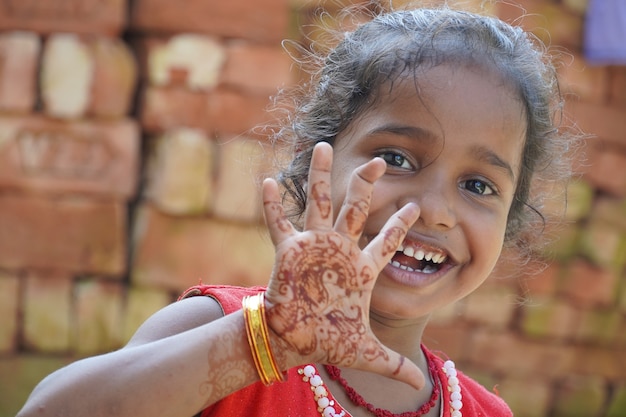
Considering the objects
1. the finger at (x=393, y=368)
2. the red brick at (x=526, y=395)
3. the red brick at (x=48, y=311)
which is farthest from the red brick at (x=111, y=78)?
the finger at (x=393, y=368)

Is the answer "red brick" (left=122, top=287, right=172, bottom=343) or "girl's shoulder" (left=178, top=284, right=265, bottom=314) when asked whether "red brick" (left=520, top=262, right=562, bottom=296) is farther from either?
"girl's shoulder" (left=178, top=284, right=265, bottom=314)

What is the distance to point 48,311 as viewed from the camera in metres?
3.98

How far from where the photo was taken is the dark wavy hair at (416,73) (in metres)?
1.80

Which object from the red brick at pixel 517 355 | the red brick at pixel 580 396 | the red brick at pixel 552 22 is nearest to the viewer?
the red brick at pixel 552 22

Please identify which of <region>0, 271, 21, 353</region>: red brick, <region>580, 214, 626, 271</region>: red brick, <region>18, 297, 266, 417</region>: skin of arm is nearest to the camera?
<region>18, 297, 266, 417</region>: skin of arm

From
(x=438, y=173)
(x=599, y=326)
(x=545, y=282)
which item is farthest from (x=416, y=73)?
(x=599, y=326)

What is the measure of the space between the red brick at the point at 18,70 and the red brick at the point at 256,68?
76cm

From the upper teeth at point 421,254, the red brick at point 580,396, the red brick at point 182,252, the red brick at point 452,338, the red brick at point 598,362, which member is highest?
the upper teeth at point 421,254

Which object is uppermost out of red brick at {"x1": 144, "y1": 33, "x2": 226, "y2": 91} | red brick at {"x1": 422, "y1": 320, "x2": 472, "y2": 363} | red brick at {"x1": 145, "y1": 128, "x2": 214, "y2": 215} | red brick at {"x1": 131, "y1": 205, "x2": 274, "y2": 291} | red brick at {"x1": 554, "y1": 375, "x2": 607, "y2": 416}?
red brick at {"x1": 144, "y1": 33, "x2": 226, "y2": 91}

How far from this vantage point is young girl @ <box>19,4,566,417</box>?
138 cm

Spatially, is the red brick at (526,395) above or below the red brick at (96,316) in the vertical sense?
below

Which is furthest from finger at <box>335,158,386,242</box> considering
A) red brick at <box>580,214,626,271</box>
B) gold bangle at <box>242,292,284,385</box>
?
red brick at <box>580,214,626,271</box>

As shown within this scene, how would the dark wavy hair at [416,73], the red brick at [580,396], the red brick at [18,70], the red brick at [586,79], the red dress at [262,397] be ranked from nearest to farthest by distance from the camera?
the red dress at [262,397], the dark wavy hair at [416,73], the red brick at [18,70], the red brick at [586,79], the red brick at [580,396]

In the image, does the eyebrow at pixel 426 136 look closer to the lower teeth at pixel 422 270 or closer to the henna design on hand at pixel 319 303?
the lower teeth at pixel 422 270
